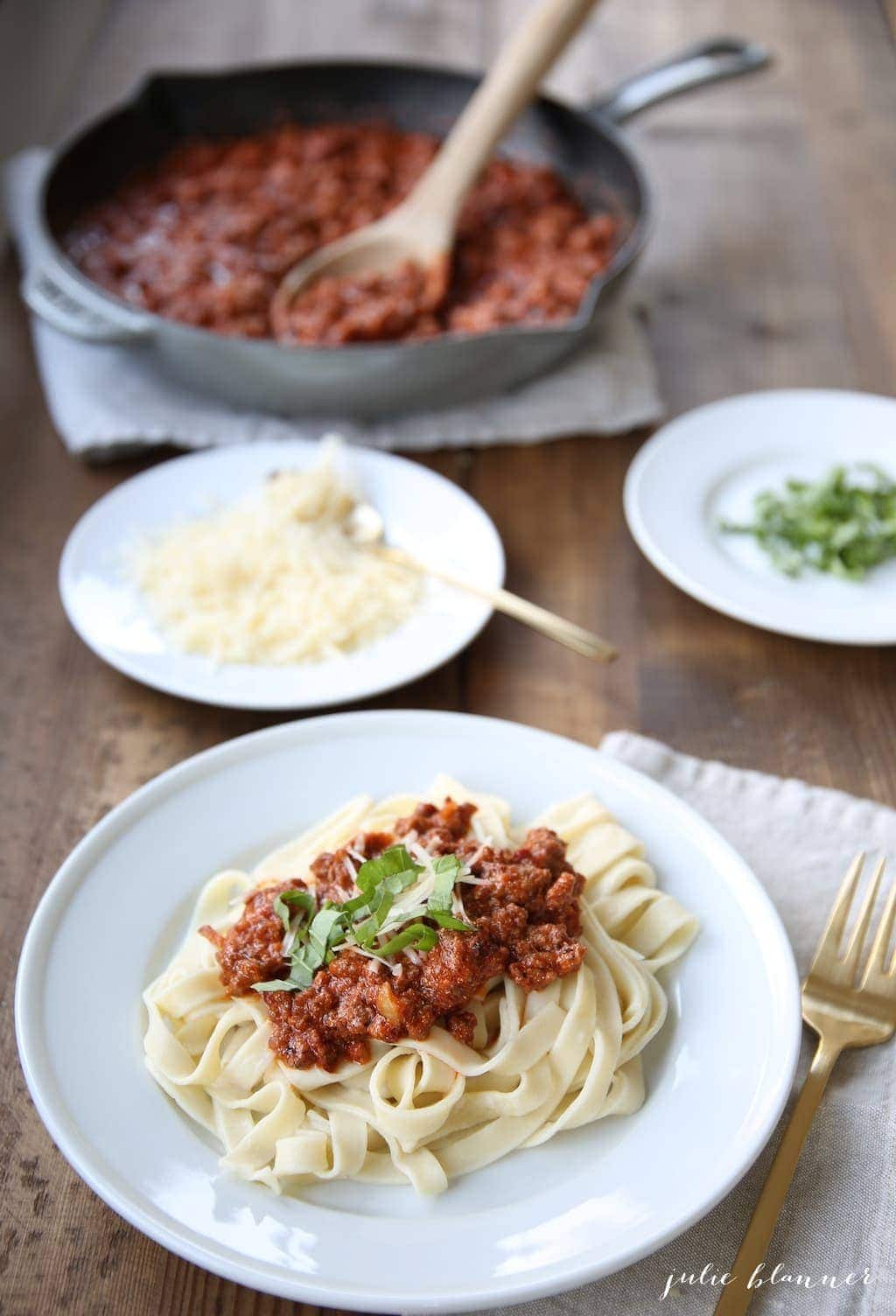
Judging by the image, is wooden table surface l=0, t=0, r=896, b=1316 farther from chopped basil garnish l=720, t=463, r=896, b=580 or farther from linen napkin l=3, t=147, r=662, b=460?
chopped basil garnish l=720, t=463, r=896, b=580

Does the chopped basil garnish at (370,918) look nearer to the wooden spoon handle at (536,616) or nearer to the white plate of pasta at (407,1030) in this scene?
the white plate of pasta at (407,1030)

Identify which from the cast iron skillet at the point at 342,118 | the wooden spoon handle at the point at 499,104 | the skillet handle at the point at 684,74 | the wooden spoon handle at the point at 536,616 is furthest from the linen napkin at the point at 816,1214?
the skillet handle at the point at 684,74

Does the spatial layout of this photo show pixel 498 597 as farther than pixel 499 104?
No

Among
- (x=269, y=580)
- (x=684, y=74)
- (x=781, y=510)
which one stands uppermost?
(x=684, y=74)

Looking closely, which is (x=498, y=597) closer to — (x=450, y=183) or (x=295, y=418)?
(x=295, y=418)

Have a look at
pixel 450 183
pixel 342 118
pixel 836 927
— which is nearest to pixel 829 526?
pixel 836 927

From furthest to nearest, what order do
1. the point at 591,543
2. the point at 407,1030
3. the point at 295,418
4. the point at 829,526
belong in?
the point at 295,418 → the point at 591,543 → the point at 829,526 → the point at 407,1030

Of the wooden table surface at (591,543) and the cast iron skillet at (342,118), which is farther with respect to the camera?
the cast iron skillet at (342,118)
